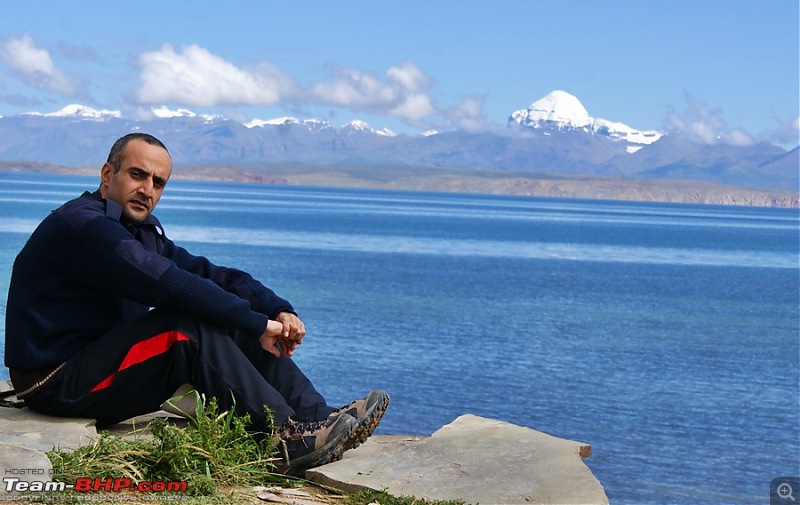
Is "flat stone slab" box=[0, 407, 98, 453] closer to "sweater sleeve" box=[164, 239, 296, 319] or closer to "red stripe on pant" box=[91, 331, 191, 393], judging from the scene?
"red stripe on pant" box=[91, 331, 191, 393]

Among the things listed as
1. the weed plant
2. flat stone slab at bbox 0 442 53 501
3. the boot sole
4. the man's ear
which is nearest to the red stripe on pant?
the weed plant

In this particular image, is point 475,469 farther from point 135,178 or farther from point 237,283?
point 135,178

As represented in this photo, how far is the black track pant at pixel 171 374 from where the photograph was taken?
16.5ft

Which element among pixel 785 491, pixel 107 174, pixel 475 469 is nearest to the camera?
pixel 107 174

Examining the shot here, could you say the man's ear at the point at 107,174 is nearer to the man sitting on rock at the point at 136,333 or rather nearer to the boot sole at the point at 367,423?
the man sitting on rock at the point at 136,333

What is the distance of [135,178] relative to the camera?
5344 mm

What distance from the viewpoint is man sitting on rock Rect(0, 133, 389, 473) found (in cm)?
502

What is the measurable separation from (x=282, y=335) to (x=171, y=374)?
569 millimetres

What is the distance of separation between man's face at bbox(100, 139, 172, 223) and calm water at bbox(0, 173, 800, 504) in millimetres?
9791

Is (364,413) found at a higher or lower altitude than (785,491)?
higher

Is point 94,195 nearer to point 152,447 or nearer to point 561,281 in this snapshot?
point 152,447

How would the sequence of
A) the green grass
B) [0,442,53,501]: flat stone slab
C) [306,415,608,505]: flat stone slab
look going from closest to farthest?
[0,442,53,501]: flat stone slab → the green grass → [306,415,608,505]: flat stone slab

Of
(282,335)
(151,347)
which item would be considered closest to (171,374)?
(151,347)

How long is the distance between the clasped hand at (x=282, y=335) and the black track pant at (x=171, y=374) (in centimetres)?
6
